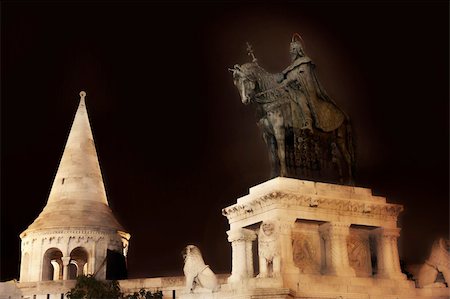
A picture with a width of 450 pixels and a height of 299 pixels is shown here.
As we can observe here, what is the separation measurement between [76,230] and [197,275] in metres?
16.9

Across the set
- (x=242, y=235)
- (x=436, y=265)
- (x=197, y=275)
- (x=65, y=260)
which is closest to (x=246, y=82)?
(x=242, y=235)

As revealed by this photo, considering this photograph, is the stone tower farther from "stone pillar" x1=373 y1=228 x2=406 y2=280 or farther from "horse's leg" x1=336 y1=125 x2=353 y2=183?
"stone pillar" x1=373 y1=228 x2=406 y2=280

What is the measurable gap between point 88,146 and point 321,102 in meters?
19.8

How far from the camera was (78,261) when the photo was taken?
37031mm

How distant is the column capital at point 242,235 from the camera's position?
19.3 m

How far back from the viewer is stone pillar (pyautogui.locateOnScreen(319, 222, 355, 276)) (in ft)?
61.2

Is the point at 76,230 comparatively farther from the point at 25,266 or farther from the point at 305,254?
the point at 305,254

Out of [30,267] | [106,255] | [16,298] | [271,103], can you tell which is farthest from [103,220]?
[271,103]

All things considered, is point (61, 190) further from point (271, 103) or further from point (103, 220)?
point (271, 103)

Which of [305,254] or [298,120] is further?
[298,120]

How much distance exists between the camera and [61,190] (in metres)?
36.1

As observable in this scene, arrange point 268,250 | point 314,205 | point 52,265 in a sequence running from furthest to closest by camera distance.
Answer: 1. point 52,265
2. point 314,205
3. point 268,250

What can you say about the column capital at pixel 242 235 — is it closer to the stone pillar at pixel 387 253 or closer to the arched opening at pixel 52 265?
the stone pillar at pixel 387 253

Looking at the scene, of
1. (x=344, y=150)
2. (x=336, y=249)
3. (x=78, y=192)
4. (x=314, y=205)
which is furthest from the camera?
(x=78, y=192)
